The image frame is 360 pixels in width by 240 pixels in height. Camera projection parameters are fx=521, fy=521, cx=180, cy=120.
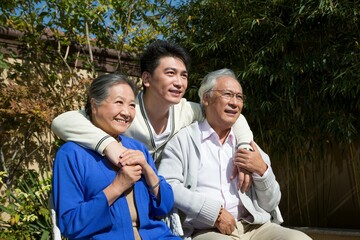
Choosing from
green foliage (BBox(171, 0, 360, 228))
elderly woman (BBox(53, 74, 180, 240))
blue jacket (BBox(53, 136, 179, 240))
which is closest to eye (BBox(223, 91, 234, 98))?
elderly woman (BBox(53, 74, 180, 240))


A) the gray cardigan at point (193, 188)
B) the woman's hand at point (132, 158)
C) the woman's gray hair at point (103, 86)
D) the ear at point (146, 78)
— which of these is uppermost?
the ear at point (146, 78)

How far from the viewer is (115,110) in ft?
7.03

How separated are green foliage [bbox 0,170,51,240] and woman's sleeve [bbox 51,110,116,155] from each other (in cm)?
173

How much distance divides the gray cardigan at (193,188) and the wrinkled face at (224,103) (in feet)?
0.37

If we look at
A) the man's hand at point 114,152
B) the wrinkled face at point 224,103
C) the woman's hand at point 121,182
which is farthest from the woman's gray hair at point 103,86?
the wrinkled face at point 224,103

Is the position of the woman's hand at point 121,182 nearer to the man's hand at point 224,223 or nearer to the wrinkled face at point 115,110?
the wrinkled face at point 115,110

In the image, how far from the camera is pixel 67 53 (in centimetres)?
473

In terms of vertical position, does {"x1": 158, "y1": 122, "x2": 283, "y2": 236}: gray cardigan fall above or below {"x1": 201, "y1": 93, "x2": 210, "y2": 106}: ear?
below

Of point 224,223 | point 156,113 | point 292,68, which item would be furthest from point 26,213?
point 292,68

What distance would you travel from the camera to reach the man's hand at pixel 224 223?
2457 mm

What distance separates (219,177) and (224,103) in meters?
0.37

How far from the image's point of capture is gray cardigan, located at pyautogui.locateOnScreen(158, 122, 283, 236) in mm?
2430

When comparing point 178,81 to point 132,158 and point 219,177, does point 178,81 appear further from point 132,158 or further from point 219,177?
point 132,158

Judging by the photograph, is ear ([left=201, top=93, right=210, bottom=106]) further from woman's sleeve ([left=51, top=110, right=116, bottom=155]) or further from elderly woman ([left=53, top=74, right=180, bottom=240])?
woman's sleeve ([left=51, top=110, right=116, bottom=155])
